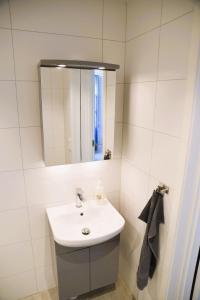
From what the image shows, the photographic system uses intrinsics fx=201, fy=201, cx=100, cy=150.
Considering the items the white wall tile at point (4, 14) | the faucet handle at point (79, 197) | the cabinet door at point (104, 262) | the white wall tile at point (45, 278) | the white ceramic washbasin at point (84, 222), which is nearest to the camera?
the white wall tile at point (4, 14)

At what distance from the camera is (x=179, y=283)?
4.42 feet

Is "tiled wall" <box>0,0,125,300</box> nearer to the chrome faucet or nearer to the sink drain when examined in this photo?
the chrome faucet

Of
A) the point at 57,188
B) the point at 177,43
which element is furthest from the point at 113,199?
the point at 177,43

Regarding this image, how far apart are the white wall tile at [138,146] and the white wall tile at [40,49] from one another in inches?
26.1

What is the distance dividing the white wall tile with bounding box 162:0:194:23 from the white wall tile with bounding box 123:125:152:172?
665mm

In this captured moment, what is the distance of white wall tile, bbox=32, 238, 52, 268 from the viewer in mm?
1683

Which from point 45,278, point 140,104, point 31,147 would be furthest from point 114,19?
point 45,278

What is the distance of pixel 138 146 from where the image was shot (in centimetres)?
151

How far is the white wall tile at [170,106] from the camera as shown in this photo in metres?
1.09

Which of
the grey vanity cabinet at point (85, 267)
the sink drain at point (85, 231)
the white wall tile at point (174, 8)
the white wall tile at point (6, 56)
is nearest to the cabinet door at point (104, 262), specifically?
the grey vanity cabinet at point (85, 267)

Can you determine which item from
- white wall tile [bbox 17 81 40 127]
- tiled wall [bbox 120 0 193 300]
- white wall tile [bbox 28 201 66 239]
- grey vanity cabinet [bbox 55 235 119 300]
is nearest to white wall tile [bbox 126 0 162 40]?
tiled wall [bbox 120 0 193 300]

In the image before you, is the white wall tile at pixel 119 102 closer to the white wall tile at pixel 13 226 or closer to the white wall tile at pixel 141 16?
the white wall tile at pixel 141 16

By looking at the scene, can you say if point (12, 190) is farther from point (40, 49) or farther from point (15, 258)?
point (40, 49)

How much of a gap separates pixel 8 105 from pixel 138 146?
0.95 metres
